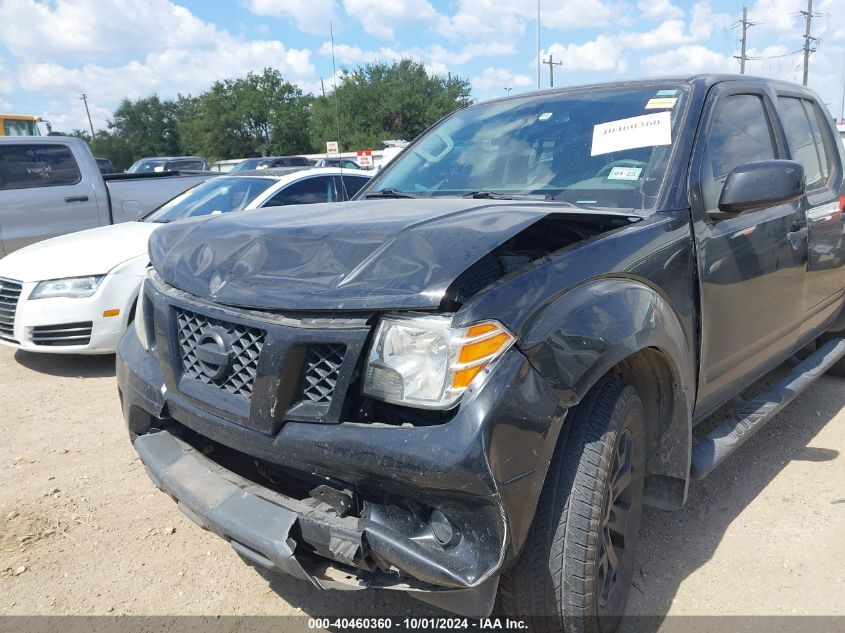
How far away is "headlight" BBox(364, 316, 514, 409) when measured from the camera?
1.64 m

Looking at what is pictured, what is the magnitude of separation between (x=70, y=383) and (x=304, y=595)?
3.27m

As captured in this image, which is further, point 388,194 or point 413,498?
point 388,194

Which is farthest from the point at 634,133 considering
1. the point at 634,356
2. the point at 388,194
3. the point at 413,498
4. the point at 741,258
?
the point at 413,498

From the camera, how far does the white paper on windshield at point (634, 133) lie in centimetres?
266

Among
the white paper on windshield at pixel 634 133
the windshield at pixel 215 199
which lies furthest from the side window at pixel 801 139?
the windshield at pixel 215 199

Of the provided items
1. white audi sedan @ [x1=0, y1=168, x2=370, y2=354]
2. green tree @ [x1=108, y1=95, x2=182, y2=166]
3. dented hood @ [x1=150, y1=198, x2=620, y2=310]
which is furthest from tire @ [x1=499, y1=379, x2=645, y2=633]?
green tree @ [x1=108, y1=95, x2=182, y2=166]

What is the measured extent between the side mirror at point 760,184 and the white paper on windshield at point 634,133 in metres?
A: 0.30

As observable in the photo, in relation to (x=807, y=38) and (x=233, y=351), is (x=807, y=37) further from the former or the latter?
(x=233, y=351)

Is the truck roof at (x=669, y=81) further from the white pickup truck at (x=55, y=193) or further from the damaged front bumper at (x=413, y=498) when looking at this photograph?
the white pickup truck at (x=55, y=193)

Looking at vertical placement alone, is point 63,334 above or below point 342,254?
below

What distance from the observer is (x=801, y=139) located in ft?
12.1

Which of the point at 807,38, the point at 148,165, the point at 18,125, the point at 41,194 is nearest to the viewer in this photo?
the point at 41,194

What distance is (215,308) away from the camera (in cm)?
197

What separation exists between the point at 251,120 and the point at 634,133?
56.9 m
